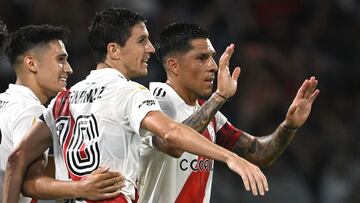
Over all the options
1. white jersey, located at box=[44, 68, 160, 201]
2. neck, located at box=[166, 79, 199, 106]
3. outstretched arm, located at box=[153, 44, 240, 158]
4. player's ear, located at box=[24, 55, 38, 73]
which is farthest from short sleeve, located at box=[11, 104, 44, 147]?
neck, located at box=[166, 79, 199, 106]

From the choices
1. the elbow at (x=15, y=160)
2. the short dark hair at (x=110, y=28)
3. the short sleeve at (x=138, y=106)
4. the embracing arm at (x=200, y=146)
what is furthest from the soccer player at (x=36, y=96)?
the short dark hair at (x=110, y=28)

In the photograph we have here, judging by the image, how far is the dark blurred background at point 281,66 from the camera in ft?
36.6

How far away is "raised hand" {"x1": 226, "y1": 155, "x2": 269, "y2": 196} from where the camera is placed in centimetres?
491

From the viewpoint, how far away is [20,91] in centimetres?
686

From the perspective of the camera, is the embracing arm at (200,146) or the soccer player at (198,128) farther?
the soccer player at (198,128)

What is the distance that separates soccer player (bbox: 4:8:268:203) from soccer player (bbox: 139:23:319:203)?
0.49 meters

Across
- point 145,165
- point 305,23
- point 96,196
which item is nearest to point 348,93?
point 305,23

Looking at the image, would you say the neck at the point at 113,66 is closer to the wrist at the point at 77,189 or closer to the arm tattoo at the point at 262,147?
the wrist at the point at 77,189

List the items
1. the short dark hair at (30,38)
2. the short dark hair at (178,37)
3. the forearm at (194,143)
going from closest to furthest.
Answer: the forearm at (194,143), the short dark hair at (178,37), the short dark hair at (30,38)

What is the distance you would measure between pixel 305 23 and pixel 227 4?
1.31m

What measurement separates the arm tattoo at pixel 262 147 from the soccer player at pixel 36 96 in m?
1.50

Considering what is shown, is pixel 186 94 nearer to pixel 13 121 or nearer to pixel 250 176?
pixel 13 121

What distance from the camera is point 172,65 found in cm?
704

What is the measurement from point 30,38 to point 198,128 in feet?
5.76
